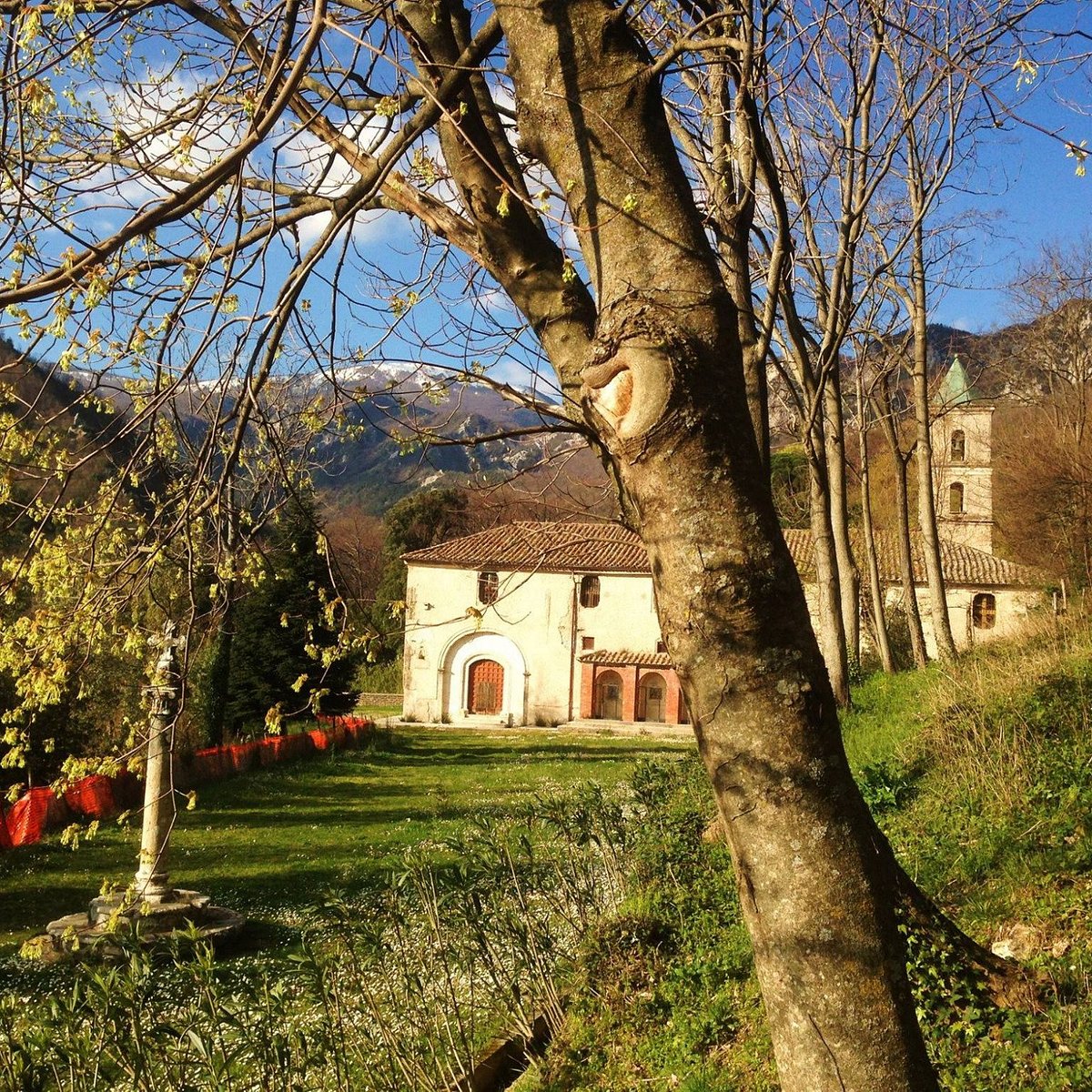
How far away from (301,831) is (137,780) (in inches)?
100

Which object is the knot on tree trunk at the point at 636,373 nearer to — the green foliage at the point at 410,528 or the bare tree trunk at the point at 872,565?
the bare tree trunk at the point at 872,565

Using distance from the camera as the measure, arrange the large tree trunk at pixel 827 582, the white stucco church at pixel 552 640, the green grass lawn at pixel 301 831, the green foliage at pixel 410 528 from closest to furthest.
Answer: the green grass lawn at pixel 301 831 < the large tree trunk at pixel 827 582 < the white stucco church at pixel 552 640 < the green foliage at pixel 410 528

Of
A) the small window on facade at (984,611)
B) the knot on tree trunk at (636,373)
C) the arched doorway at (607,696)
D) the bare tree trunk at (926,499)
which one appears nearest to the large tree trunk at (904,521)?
the bare tree trunk at (926,499)

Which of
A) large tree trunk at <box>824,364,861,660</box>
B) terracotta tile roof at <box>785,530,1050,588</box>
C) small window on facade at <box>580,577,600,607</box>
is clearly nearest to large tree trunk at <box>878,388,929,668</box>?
large tree trunk at <box>824,364,861,660</box>

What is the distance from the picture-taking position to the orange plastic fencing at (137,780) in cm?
1283

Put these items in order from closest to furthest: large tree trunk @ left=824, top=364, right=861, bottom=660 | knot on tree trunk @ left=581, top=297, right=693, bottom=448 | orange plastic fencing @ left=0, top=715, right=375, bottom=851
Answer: knot on tree trunk @ left=581, top=297, right=693, bottom=448, orange plastic fencing @ left=0, top=715, right=375, bottom=851, large tree trunk @ left=824, top=364, right=861, bottom=660

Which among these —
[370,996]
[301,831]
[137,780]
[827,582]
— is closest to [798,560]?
[827,582]

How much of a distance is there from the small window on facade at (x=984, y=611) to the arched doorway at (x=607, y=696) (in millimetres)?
12444

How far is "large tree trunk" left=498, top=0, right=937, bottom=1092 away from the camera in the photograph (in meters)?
2.26

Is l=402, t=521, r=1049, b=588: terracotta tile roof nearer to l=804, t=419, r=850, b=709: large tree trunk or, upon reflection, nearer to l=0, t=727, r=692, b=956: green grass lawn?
l=0, t=727, r=692, b=956: green grass lawn

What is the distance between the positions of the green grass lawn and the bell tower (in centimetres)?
2112

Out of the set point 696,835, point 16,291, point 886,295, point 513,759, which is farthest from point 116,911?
point 513,759

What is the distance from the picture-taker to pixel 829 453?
16406mm

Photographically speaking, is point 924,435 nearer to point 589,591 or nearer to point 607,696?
point 589,591
